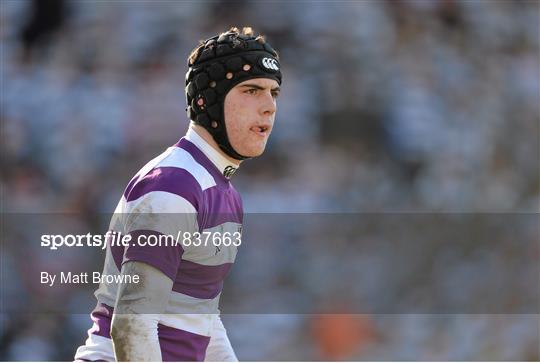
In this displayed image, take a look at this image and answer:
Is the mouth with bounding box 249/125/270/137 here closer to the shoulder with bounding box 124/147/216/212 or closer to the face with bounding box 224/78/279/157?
the face with bounding box 224/78/279/157

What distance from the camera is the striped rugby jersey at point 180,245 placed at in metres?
3.09

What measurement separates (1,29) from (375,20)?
2528 millimetres

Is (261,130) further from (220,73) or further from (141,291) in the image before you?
(141,291)

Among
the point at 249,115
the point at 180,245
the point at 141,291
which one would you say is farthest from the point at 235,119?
the point at 141,291

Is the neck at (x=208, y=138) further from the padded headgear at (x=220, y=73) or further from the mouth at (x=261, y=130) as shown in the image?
the mouth at (x=261, y=130)

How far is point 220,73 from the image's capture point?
356cm

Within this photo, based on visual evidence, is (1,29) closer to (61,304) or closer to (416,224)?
(61,304)

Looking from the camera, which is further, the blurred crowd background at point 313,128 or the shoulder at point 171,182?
the blurred crowd background at point 313,128

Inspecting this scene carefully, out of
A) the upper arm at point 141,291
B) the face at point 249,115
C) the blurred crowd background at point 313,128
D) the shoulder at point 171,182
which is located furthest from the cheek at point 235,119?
the blurred crowd background at point 313,128

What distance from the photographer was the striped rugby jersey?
3.09m

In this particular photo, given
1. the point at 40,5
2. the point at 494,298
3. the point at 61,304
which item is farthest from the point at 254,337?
the point at 40,5

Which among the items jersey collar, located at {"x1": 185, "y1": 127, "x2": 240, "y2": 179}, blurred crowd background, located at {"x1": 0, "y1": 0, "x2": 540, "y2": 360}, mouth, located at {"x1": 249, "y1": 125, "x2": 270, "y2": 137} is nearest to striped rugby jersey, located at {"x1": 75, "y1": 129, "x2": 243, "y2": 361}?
jersey collar, located at {"x1": 185, "y1": 127, "x2": 240, "y2": 179}

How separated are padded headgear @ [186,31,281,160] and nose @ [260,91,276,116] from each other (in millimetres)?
68

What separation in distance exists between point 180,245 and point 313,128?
3715 mm
